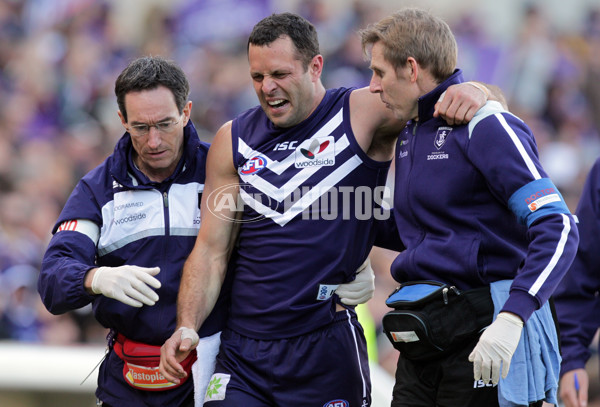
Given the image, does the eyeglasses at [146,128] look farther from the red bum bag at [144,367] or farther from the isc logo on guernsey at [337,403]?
the isc logo on guernsey at [337,403]

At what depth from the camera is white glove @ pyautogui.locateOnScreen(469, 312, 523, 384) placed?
9.31ft

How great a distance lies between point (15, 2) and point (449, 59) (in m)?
7.97

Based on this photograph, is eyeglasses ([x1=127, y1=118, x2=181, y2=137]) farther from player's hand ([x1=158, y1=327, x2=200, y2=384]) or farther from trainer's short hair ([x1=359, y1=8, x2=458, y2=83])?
trainer's short hair ([x1=359, y1=8, x2=458, y2=83])

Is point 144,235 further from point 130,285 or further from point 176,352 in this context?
point 176,352

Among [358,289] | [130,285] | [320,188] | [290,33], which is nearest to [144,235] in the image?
[130,285]

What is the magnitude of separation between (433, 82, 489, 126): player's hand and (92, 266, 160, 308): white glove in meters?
1.33

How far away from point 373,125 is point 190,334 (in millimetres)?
1215

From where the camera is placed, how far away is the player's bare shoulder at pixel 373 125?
377cm

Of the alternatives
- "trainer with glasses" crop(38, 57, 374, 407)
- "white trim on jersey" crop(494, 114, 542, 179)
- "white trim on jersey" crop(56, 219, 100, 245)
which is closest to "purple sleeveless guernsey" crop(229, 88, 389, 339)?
"trainer with glasses" crop(38, 57, 374, 407)

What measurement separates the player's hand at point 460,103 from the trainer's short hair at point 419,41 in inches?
5.6

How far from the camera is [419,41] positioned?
3305mm

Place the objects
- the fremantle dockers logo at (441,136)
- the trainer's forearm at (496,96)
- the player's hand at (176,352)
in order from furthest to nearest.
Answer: the player's hand at (176,352) < the trainer's forearm at (496,96) < the fremantle dockers logo at (441,136)

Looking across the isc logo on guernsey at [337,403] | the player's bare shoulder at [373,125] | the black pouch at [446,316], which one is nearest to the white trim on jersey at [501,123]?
the black pouch at [446,316]

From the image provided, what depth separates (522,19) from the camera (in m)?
10.6
